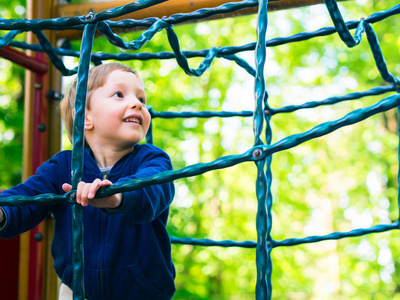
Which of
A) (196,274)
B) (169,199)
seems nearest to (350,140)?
(196,274)

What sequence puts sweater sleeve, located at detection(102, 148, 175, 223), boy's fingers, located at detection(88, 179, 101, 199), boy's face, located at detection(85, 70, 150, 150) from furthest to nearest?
boy's face, located at detection(85, 70, 150, 150), sweater sleeve, located at detection(102, 148, 175, 223), boy's fingers, located at detection(88, 179, 101, 199)

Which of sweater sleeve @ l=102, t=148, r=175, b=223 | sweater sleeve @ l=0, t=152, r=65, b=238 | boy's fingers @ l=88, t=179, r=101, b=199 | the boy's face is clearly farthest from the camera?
the boy's face

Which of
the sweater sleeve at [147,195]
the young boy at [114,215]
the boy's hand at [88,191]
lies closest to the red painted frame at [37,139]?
the young boy at [114,215]

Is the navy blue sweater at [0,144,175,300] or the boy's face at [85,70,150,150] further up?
the boy's face at [85,70,150,150]

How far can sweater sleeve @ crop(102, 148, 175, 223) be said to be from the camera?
924mm

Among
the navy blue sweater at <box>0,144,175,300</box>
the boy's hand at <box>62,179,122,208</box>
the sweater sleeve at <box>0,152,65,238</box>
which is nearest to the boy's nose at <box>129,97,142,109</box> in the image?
the navy blue sweater at <box>0,144,175,300</box>

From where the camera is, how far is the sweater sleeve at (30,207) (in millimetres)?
1142

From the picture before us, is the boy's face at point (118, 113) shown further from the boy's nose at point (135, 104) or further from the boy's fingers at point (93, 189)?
the boy's fingers at point (93, 189)

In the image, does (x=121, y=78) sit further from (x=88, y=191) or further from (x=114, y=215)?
(x=88, y=191)

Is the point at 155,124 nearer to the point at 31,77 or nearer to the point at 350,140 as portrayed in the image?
the point at 31,77

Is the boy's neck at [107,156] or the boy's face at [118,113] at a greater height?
the boy's face at [118,113]

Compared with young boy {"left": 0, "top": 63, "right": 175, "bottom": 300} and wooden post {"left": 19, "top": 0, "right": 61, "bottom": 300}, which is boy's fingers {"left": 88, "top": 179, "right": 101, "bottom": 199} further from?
wooden post {"left": 19, "top": 0, "right": 61, "bottom": 300}

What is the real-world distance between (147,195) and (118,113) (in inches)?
14.4

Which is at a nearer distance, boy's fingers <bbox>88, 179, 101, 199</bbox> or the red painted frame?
boy's fingers <bbox>88, 179, 101, 199</bbox>
